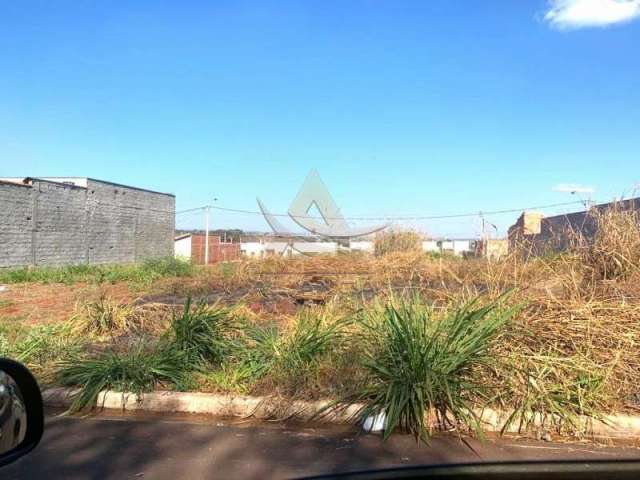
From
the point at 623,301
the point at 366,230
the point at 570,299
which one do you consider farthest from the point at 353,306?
the point at 366,230

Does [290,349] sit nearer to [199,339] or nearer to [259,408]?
[259,408]

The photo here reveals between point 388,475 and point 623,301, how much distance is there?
419 centimetres

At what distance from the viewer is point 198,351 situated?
6.62m

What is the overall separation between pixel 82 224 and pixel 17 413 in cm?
2778

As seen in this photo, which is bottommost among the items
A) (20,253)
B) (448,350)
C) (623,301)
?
(448,350)

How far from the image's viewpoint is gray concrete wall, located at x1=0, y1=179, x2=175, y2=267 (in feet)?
74.0

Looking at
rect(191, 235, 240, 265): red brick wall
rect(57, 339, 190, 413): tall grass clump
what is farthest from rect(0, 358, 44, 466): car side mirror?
rect(191, 235, 240, 265): red brick wall

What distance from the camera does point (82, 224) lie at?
27656 millimetres

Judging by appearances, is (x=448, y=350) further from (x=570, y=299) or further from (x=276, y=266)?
(x=276, y=266)

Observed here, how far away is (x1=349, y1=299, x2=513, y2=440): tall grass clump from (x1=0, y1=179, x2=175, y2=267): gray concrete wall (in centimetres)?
2037

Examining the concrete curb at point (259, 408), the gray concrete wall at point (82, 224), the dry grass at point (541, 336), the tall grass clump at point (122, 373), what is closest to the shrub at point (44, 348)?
the tall grass clump at point (122, 373)

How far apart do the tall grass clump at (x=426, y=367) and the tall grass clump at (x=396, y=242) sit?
1901cm

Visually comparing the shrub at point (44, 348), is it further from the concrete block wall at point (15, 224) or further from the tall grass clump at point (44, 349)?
the concrete block wall at point (15, 224)

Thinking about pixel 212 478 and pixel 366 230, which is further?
pixel 366 230
